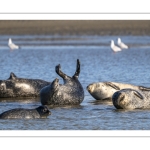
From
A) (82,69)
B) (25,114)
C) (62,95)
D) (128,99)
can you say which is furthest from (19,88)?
(82,69)

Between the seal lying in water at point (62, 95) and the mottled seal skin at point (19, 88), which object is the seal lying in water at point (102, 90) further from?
the mottled seal skin at point (19, 88)

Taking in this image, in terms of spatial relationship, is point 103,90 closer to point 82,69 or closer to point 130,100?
point 130,100

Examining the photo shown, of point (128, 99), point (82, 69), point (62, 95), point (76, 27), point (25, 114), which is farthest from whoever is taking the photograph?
point (76, 27)

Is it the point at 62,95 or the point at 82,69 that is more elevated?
the point at 82,69

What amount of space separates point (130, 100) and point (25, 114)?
6.62 ft

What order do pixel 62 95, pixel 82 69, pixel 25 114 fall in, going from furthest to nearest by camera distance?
pixel 82 69 → pixel 62 95 → pixel 25 114

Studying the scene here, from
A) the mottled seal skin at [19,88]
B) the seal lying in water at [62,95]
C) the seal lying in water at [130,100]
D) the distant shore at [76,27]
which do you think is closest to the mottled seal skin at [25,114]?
the seal lying in water at [62,95]

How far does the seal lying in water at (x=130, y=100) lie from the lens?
13578 mm

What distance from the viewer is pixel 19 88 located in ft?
51.8
